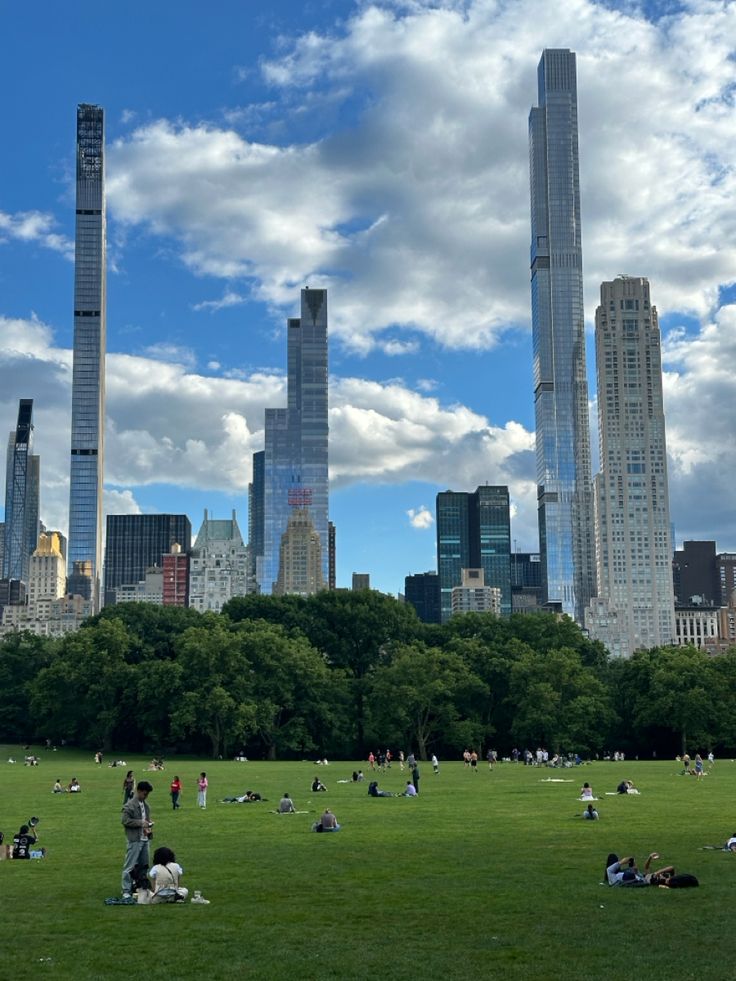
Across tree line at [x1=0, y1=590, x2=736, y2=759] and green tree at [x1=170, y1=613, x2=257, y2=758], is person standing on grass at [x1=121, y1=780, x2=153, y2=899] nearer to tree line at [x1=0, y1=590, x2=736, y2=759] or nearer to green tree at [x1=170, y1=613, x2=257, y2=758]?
green tree at [x1=170, y1=613, x2=257, y2=758]

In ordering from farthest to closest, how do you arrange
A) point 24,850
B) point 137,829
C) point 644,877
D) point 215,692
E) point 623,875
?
point 215,692
point 24,850
point 644,877
point 623,875
point 137,829

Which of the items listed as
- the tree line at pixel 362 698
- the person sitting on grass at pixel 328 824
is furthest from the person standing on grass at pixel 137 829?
the tree line at pixel 362 698

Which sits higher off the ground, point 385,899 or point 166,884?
point 166,884

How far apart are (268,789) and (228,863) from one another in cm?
2722

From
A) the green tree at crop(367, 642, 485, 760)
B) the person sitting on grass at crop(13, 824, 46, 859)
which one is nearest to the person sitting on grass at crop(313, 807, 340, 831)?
the person sitting on grass at crop(13, 824, 46, 859)

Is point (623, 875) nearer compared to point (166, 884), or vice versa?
point (166, 884)

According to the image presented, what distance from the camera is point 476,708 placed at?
92.6 metres

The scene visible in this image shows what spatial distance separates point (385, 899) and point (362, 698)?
255ft

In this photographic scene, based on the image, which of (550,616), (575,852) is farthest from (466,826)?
(550,616)

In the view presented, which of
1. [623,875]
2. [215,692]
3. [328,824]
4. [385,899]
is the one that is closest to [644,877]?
[623,875]

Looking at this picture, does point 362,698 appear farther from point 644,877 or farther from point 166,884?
point 166,884

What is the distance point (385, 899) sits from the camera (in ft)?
63.5

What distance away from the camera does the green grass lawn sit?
14.6 m

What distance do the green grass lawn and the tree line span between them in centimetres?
4728
